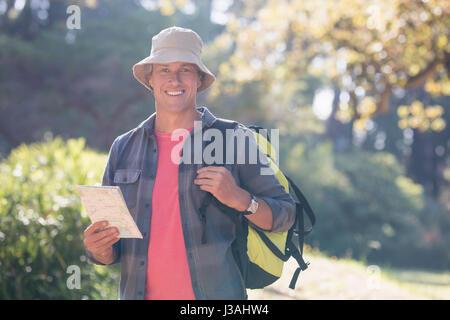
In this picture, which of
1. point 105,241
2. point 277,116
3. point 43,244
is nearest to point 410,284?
point 43,244

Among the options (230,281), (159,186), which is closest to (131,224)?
(159,186)

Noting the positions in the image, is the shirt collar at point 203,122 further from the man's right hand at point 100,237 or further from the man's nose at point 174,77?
the man's right hand at point 100,237

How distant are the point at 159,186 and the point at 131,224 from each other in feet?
0.87

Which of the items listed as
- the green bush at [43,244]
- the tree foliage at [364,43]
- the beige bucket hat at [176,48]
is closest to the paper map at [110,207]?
the beige bucket hat at [176,48]

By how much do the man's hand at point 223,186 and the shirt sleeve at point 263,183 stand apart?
0.17 m

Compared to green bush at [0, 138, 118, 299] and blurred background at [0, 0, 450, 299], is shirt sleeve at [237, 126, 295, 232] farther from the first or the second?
green bush at [0, 138, 118, 299]

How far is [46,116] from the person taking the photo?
23266 millimetres

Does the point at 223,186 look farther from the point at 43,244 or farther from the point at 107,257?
the point at 43,244

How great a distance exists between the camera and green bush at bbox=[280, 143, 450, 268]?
21.9 m

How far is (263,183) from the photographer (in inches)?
107

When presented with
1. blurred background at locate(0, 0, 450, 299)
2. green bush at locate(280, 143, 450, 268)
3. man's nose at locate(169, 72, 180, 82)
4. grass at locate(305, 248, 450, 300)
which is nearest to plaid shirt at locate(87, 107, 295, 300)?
man's nose at locate(169, 72, 180, 82)

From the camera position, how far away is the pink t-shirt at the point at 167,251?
8.55ft

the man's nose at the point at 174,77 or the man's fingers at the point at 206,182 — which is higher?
the man's nose at the point at 174,77
